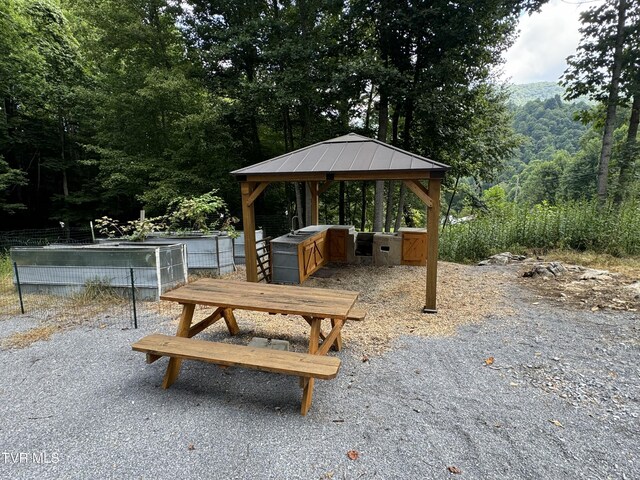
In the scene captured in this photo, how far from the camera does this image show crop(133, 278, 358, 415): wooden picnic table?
2.37 metres

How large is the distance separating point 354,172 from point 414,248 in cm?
382

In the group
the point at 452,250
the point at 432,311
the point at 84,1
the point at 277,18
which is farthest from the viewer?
the point at 84,1

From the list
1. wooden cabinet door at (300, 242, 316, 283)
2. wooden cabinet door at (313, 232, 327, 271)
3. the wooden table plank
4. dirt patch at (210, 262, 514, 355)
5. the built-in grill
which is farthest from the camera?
the built-in grill

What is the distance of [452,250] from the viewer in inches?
382

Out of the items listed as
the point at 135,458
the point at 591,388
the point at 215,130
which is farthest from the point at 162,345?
the point at 215,130

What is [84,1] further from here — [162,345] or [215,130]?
[162,345]

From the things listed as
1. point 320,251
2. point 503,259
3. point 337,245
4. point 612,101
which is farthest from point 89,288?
point 612,101

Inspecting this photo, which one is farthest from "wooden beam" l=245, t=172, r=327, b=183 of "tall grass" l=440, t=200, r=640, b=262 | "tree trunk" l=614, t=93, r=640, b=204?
"tree trunk" l=614, t=93, r=640, b=204

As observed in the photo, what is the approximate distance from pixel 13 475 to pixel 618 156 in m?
14.3

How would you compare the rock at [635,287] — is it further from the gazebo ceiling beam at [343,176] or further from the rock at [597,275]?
the gazebo ceiling beam at [343,176]

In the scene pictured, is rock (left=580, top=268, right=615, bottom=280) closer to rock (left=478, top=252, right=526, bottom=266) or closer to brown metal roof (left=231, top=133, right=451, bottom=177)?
rock (left=478, top=252, right=526, bottom=266)

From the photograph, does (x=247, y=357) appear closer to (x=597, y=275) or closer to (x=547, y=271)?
(x=547, y=271)

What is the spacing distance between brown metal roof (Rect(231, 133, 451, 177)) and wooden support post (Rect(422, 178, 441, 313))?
0.30 m

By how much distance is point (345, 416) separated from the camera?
96.5 inches
